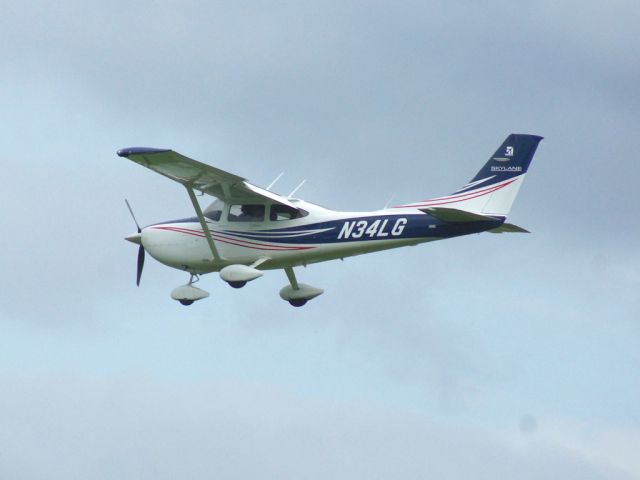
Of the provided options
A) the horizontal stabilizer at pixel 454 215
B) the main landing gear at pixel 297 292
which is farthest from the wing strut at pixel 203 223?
the horizontal stabilizer at pixel 454 215

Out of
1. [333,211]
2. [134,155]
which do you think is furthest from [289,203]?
[134,155]

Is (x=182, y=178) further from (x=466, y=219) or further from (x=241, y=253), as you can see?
(x=466, y=219)

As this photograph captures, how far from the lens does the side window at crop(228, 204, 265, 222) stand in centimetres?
4266

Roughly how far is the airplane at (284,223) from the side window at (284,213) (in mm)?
21

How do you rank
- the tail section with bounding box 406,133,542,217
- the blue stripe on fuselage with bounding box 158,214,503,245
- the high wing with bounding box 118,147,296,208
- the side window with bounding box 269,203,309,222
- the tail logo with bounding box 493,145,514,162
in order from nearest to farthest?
the high wing with bounding box 118,147,296,208 < the blue stripe on fuselage with bounding box 158,214,503,245 < the tail section with bounding box 406,133,542,217 < the tail logo with bounding box 493,145,514,162 < the side window with bounding box 269,203,309,222

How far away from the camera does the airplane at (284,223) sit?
135ft

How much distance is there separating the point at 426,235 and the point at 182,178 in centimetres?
538

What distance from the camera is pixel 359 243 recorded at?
137 ft

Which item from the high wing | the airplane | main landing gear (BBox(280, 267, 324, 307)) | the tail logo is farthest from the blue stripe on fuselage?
main landing gear (BBox(280, 267, 324, 307))

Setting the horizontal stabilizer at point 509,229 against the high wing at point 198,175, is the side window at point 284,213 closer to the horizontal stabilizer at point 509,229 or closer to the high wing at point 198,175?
the high wing at point 198,175

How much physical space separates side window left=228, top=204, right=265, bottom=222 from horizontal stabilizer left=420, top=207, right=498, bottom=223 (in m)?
4.05

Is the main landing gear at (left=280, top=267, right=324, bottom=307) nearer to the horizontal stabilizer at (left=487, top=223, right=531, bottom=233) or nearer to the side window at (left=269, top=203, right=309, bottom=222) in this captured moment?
the side window at (left=269, top=203, right=309, bottom=222)

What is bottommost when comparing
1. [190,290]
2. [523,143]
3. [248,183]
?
[190,290]

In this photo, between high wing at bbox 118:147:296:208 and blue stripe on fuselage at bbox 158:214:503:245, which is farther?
blue stripe on fuselage at bbox 158:214:503:245
